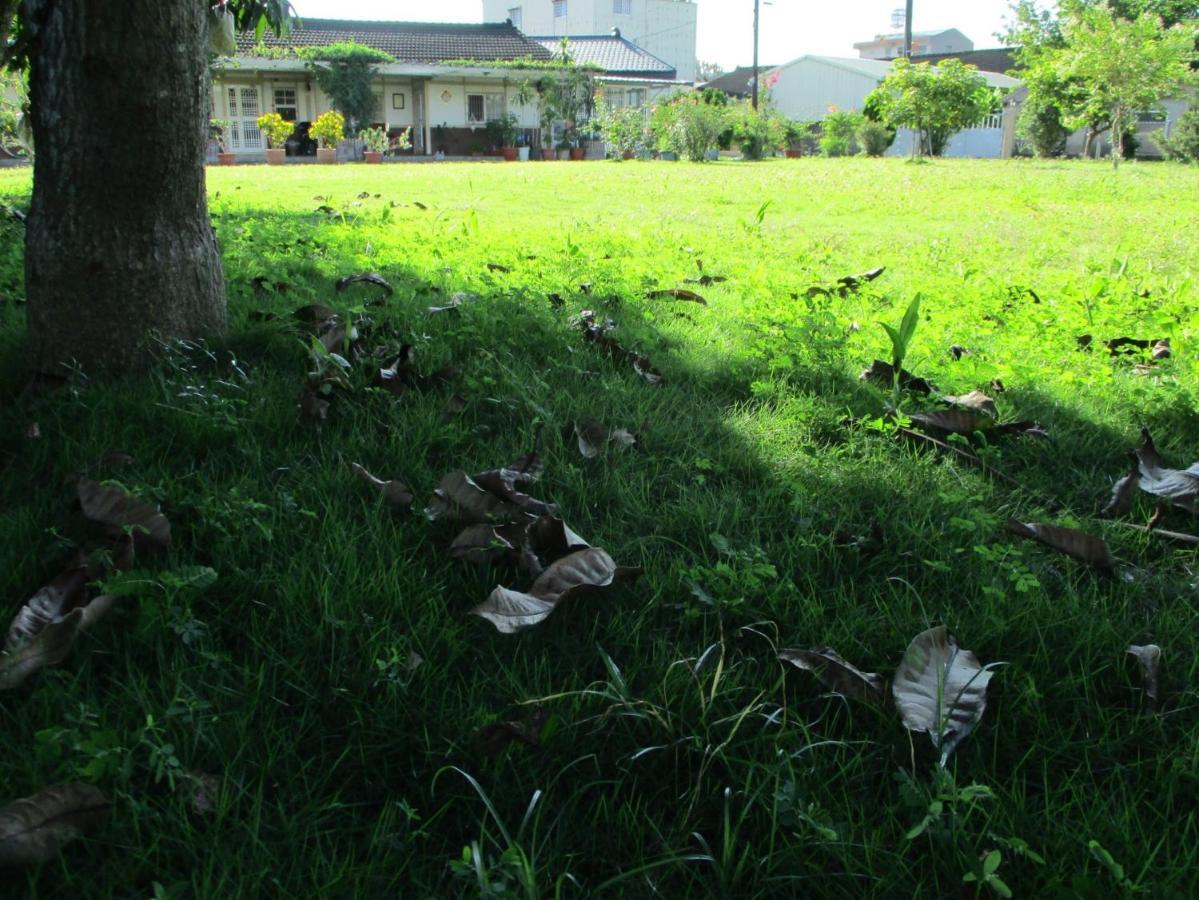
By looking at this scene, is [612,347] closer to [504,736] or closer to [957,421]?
[957,421]

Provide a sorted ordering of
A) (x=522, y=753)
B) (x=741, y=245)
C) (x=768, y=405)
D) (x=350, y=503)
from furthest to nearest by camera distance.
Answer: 1. (x=741, y=245)
2. (x=768, y=405)
3. (x=350, y=503)
4. (x=522, y=753)

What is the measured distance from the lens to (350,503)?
210 cm

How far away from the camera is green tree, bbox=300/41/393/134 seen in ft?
103

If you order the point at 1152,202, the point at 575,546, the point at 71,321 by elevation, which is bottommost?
the point at 575,546

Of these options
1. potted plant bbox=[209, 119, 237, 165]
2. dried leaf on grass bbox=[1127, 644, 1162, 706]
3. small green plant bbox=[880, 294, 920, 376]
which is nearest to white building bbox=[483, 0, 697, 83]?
potted plant bbox=[209, 119, 237, 165]

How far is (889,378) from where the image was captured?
3029 mm

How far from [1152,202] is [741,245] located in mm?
6533

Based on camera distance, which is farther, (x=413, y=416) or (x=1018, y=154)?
(x=1018, y=154)

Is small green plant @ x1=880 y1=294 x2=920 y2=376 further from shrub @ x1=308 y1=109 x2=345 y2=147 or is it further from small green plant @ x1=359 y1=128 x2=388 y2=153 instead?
shrub @ x1=308 y1=109 x2=345 y2=147

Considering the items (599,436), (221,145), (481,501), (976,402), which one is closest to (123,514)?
(481,501)

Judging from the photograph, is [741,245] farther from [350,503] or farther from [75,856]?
[75,856]

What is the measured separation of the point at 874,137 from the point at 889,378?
94.1 feet

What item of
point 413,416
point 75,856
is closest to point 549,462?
point 413,416

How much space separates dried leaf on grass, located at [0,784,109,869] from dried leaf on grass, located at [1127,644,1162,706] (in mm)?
1581
